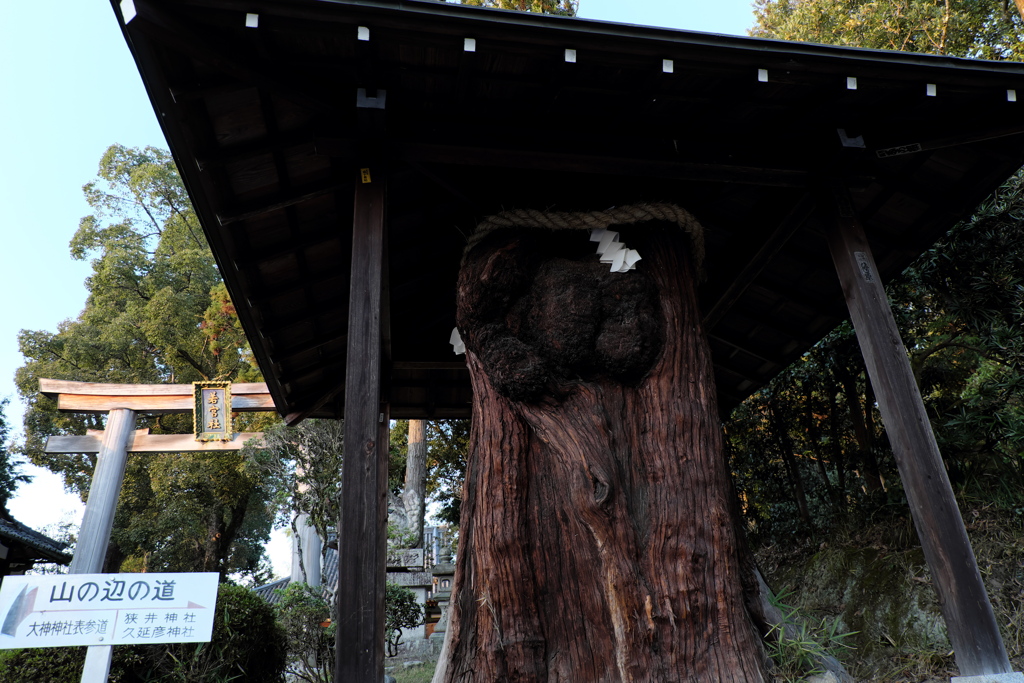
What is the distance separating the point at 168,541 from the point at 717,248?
14602 mm

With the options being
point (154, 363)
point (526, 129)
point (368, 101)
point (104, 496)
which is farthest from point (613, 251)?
point (154, 363)

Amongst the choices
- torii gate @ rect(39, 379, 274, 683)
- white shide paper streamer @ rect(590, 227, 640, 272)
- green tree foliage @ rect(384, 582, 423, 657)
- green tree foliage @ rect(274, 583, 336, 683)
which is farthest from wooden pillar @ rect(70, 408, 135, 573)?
white shide paper streamer @ rect(590, 227, 640, 272)

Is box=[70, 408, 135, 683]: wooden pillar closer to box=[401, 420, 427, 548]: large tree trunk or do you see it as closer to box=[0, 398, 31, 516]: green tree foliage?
box=[401, 420, 427, 548]: large tree trunk

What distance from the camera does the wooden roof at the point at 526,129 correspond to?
267 cm

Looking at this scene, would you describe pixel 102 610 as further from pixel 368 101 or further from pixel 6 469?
pixel 6 469

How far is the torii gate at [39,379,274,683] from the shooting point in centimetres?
721

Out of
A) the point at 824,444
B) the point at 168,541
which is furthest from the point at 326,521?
the point at 168,541

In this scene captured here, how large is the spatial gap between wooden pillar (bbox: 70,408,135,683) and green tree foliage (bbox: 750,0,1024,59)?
10.7m

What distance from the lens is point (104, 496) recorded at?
740 centimetres

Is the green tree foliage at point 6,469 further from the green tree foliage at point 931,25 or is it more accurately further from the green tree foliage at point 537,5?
the green tree foliage at point 931,25

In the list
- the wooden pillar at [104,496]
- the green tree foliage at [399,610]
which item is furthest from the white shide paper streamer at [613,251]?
the wooden pillar at [104,496]

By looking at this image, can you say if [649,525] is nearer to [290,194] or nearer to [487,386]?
[487,386]

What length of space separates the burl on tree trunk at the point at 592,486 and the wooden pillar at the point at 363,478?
0.65 meters

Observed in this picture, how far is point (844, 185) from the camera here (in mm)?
3541
